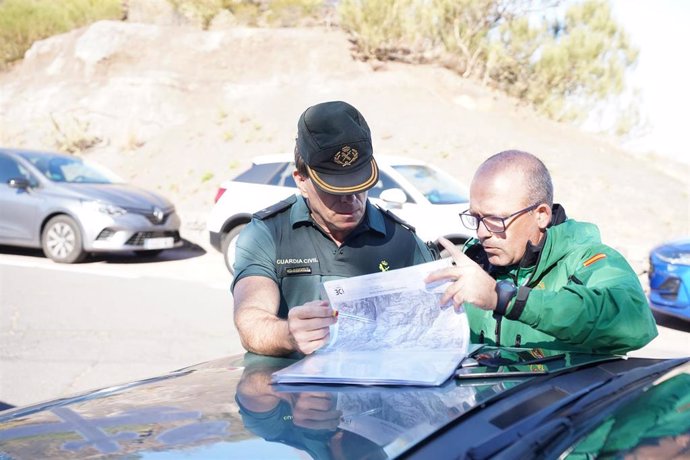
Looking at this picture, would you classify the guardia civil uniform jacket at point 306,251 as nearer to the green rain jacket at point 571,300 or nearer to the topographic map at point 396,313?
the green rain jacket at point 571,300

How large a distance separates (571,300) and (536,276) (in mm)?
496

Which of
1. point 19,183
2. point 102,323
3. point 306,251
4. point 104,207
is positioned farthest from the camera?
point 19,183

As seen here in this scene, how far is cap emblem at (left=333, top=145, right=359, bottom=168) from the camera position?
2.60m

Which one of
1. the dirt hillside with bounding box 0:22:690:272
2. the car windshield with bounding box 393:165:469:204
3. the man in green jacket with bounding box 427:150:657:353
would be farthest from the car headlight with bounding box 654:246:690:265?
the dirt hillside with bounding box 0:22:690:272

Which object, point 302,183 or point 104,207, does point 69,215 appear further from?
point 302,183

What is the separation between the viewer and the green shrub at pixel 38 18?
31.6 metres

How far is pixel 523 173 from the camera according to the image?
2.57 m

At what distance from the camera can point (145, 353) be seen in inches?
253

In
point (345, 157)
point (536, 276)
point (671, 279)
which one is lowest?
point (671, 279)

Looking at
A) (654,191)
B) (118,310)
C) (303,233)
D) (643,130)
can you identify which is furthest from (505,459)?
(643,130)

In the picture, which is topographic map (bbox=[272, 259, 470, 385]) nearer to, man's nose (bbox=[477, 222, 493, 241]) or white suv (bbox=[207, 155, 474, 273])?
man's nose (bbox=[477, 222, 493, 241])

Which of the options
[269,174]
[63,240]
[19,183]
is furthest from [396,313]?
[19,183]

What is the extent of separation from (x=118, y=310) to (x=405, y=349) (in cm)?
666

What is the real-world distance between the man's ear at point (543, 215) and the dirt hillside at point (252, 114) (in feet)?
41.0
